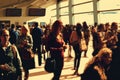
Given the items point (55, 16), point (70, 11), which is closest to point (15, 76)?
point (70, 11)

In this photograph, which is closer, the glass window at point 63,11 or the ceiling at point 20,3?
the ceiling at point 20,3

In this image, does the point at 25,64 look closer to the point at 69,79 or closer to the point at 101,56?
the point at 69,79

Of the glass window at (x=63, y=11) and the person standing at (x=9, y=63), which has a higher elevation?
the glass window at (x=63, y=11)

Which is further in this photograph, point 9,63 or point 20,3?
point 20,3

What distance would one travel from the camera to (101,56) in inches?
118

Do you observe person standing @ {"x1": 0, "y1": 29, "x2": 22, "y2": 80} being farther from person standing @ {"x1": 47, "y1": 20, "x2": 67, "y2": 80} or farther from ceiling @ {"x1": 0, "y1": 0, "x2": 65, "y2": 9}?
ceiling @ {"x1": 0, "y1": 0, "x2": 65, "y2": 9}

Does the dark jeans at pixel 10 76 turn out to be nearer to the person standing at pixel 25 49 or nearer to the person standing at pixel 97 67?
the person standing at pixel 97 67

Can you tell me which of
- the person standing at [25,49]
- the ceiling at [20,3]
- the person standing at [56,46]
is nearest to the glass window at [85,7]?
Result: the ceiling at [20,3]

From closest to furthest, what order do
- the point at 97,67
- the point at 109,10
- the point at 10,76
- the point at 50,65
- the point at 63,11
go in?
the point at 97,67 → the point at 10,76 → the point at 50,65 → the point at 109,10 → the point at 63,11

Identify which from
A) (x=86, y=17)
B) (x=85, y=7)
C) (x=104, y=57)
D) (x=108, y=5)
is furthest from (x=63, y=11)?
(x=104, y=57)

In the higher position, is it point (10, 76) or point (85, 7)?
point (85, 7)

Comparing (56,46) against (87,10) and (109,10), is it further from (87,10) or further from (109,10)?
(87,10)

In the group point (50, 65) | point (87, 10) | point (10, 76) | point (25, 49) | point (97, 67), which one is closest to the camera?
point (97, 67)

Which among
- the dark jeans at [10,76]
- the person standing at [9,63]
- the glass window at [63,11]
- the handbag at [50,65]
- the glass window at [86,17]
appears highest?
the glass window at [63,11]
